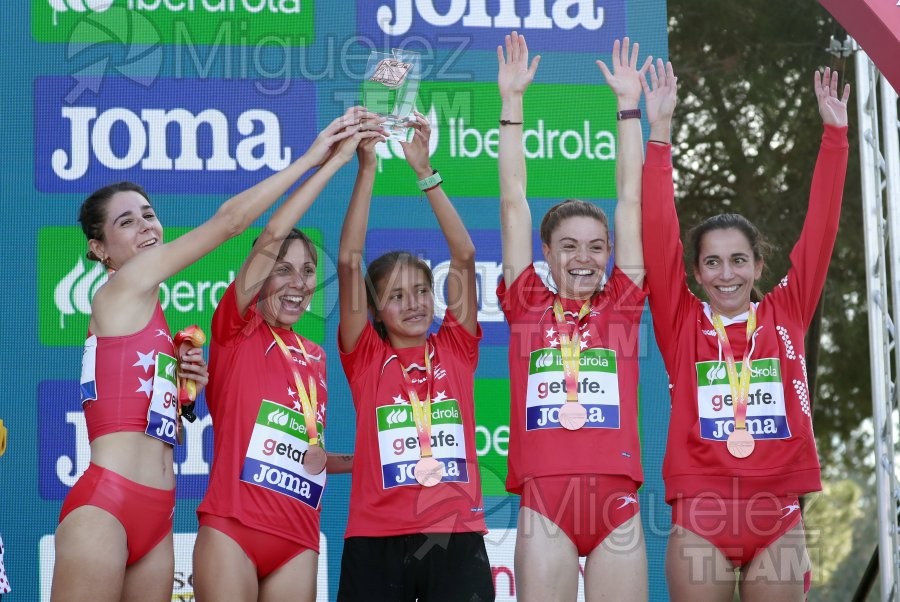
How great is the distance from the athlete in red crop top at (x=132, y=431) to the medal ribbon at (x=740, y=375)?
142 cm

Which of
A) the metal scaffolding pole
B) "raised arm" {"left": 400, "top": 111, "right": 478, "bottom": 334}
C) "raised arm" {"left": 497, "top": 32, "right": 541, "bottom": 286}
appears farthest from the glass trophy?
the metal scaffolding pole

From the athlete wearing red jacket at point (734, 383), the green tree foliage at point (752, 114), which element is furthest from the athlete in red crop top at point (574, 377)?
the green tree foliage at point (752, 114)

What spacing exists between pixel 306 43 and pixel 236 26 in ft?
1.01

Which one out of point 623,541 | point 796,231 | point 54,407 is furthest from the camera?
point 796,231

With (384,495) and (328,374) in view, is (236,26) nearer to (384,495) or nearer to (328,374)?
(328,374)

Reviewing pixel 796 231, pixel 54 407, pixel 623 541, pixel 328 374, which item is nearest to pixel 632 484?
pixel 623 541

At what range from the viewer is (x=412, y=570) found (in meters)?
3.62

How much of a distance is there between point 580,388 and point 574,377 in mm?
44

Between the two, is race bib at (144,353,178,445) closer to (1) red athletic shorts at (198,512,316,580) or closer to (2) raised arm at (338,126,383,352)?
(1) red athletic shorts at (198,512,316,580)

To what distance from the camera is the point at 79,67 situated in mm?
5121

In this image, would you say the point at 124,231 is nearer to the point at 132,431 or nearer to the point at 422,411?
the point at 132,431

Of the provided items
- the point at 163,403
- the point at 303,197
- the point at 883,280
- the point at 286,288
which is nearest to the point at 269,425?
the point at 163,403

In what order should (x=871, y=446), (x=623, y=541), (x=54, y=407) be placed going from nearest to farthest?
1. (x=623, y=541)
2. (x=54, y=407)
3. (x=871, y=446)

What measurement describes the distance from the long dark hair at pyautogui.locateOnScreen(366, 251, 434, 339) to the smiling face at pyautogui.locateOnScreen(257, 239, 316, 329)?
0.22 metres
